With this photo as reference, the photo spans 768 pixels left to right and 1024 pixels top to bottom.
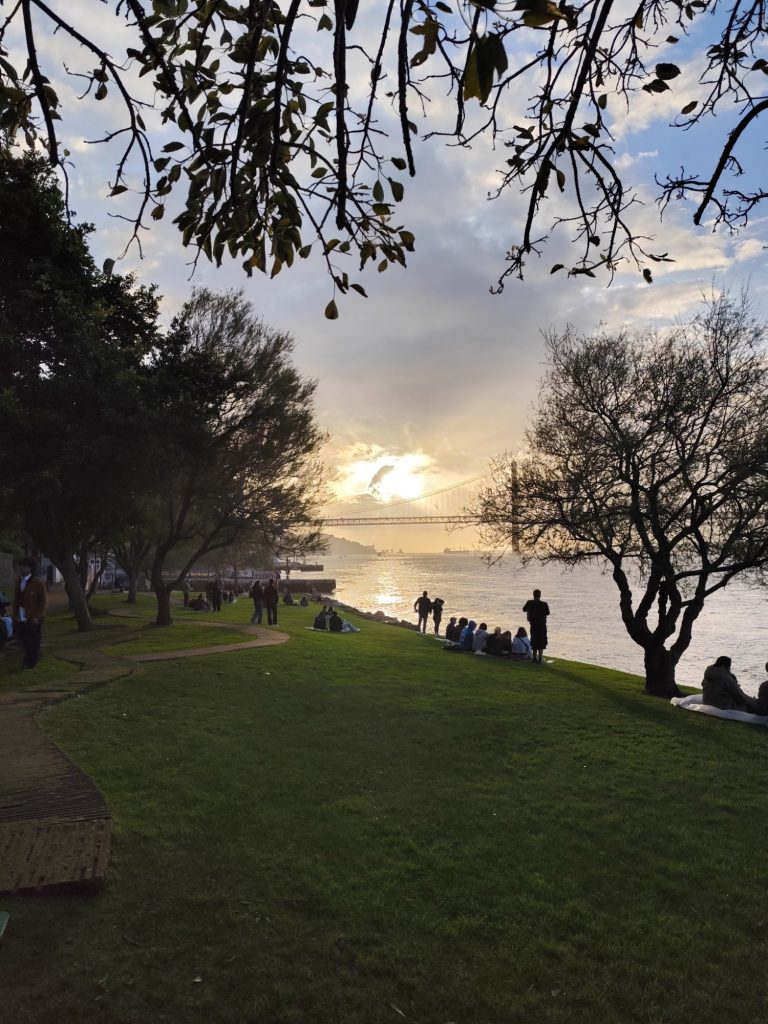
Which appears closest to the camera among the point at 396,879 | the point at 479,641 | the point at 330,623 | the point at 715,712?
the point at 396,879

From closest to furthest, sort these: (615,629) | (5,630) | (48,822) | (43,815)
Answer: (48,822) → (43,815) → (5,630) → (615,629)

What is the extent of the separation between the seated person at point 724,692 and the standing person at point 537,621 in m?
4.44

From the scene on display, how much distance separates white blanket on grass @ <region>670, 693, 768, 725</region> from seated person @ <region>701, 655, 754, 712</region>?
0.17 metres

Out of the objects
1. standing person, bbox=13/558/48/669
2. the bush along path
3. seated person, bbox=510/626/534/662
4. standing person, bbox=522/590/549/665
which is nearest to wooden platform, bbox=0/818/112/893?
the bush along path

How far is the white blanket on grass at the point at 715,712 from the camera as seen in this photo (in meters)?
10.4

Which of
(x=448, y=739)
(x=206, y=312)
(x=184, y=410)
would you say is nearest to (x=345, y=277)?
(x=448, y=739)

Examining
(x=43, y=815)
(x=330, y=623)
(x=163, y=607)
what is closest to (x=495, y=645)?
(x=330, y=623)

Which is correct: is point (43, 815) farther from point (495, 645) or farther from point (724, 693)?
point (495, 645)

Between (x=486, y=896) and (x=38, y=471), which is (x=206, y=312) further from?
(x=486, y=896)

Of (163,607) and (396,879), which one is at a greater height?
(163,607)

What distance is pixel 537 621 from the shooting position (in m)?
15.9

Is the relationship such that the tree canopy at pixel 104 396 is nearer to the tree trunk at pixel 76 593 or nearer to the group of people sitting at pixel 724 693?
the tree trunk at pixel 76 593

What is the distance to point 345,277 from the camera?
2906 millimetres

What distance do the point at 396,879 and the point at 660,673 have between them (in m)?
12.3
